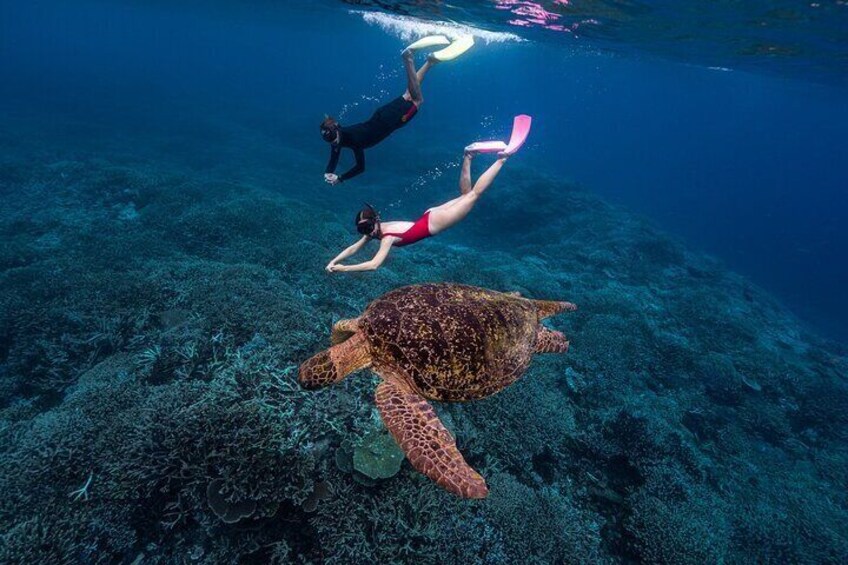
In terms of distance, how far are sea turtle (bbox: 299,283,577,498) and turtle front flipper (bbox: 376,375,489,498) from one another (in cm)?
1

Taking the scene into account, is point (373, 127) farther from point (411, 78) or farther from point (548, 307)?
point (548, 307)

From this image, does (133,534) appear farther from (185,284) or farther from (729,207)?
(729,207)

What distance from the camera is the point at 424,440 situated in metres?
3.86

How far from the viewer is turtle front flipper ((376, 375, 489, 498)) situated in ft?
11.3

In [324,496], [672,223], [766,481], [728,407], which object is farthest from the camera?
[672,223]

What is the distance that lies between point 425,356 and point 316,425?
2.40 meters

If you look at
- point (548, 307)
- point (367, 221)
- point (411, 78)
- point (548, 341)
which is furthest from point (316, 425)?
point (411, 78)

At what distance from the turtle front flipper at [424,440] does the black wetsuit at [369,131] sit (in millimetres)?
5153

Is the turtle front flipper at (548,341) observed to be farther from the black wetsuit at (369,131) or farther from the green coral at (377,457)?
the black wetsuit at (369,131)

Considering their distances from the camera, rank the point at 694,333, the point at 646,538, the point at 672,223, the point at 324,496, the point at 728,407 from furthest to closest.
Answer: the point at 672,223, the point at 694,333, the point at 728,407, the point at 646,538, the point at 324,496

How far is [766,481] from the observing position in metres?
8.60

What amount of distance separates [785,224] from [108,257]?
410 feet

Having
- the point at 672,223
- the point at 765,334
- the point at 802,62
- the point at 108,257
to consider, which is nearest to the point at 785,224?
the point at 672,223

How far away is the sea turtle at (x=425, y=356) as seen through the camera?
4184 millimetres
